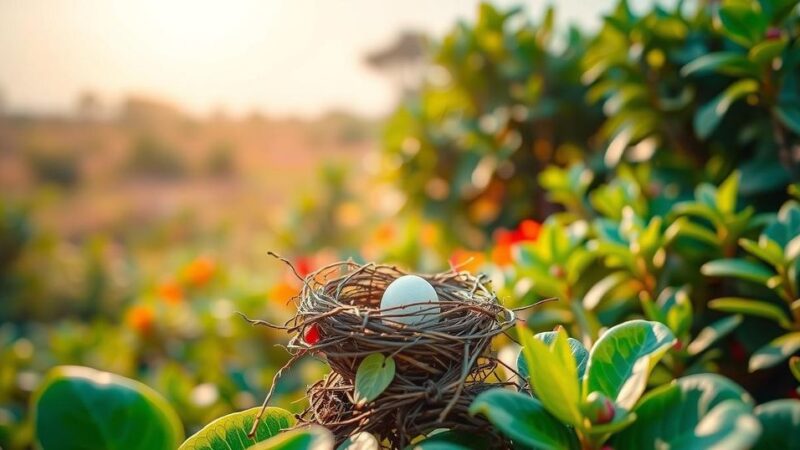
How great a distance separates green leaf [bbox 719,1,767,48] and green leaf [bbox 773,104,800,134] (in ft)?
0.56

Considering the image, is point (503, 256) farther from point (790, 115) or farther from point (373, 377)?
point (373, 377)

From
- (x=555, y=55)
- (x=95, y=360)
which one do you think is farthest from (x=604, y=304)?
(x=95, y=360)

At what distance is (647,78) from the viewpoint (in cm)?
168

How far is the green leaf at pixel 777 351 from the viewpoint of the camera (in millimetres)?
1019

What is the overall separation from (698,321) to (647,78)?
70 cm

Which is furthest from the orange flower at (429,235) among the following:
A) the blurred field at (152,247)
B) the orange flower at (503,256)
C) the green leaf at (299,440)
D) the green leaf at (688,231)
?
the green leaf at (299,440)

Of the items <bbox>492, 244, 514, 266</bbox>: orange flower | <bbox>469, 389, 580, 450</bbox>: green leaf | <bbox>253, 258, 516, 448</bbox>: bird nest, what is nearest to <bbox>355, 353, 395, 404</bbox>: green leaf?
<bbox>253, 258, 516, 448</bbox>: bird nest

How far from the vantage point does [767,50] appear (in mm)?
1224

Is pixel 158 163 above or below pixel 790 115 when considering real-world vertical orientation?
above

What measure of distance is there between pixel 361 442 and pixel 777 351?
0.84 metres

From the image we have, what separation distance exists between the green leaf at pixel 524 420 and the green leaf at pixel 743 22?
1.06 metres

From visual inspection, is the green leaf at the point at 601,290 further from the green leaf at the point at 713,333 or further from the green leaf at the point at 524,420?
the green leaf at the point at 524,420

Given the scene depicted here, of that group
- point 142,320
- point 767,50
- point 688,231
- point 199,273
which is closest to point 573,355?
point 688,231

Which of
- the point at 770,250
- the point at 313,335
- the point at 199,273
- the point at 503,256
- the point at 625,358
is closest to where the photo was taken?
the point at 625,358
